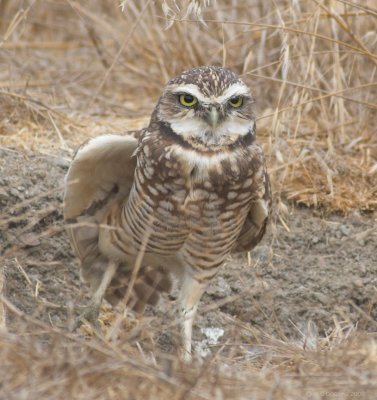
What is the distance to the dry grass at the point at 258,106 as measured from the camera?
3100mm

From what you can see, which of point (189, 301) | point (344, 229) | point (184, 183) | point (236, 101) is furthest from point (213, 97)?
point (344, 229)

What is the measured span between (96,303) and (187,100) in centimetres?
126

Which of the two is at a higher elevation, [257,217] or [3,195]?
[257,217]

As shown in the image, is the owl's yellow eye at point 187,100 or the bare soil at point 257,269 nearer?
the owl's yellow eye at point 187,100

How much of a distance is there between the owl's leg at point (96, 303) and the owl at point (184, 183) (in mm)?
17

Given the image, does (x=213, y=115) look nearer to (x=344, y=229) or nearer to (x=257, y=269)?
(x=257, y=269)

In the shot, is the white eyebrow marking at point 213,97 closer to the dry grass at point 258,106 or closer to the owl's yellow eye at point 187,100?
the owl's yellow eye at point 187,100

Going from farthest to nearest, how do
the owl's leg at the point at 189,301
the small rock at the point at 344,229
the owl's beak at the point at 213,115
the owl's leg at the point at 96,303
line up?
the small rock at the point at 344,229 → the owl's leg at the point at 96,303 → the owl's leg at the point at 189,301 → the owl's beak at the point at 213,115

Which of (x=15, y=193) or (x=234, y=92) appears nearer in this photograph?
(x=234, y=92)

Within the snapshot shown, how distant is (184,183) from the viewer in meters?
4.24

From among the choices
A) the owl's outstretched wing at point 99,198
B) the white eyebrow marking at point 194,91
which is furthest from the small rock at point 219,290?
the white eyebrow marking at point 194,91

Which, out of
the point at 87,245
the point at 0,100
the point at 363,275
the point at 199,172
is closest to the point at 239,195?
the point at 199,172

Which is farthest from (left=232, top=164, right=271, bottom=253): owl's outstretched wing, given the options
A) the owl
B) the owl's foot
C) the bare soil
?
the owl's foot

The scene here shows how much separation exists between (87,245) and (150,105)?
219cm
